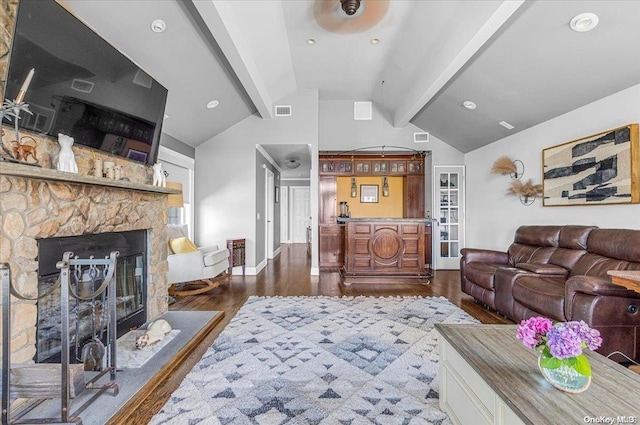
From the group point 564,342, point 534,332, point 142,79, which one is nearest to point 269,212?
point 142,79

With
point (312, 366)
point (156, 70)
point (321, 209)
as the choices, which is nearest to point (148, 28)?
point (156, 70)

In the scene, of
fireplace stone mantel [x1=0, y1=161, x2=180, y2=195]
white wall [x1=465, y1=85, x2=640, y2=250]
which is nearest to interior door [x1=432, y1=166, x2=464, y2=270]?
white wall [x1=465, y1=85, x2=640, y2=250]

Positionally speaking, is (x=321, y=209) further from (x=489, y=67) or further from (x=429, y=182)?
(x=489, y=67)

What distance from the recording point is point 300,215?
1082 cm

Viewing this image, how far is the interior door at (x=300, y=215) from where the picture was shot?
10719 mm

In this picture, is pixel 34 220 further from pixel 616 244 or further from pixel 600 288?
pixel 616 244

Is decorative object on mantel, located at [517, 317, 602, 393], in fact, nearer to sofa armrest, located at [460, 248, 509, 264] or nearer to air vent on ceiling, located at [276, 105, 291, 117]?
sofa armrest, located at [460, 248, 509, 264]

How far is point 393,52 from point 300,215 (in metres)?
7.23

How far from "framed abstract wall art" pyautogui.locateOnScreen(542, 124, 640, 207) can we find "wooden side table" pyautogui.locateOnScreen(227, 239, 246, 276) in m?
4.76

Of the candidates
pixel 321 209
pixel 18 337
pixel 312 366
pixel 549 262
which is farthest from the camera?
pixel 321 209

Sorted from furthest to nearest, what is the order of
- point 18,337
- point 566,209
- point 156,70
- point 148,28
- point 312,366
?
point 566,209
point 156,70
point 148,28
point 312,366
point 18,337

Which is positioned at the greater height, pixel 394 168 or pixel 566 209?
pixel 394 168

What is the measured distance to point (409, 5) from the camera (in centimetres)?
324

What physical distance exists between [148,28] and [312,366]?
323 centimetres
